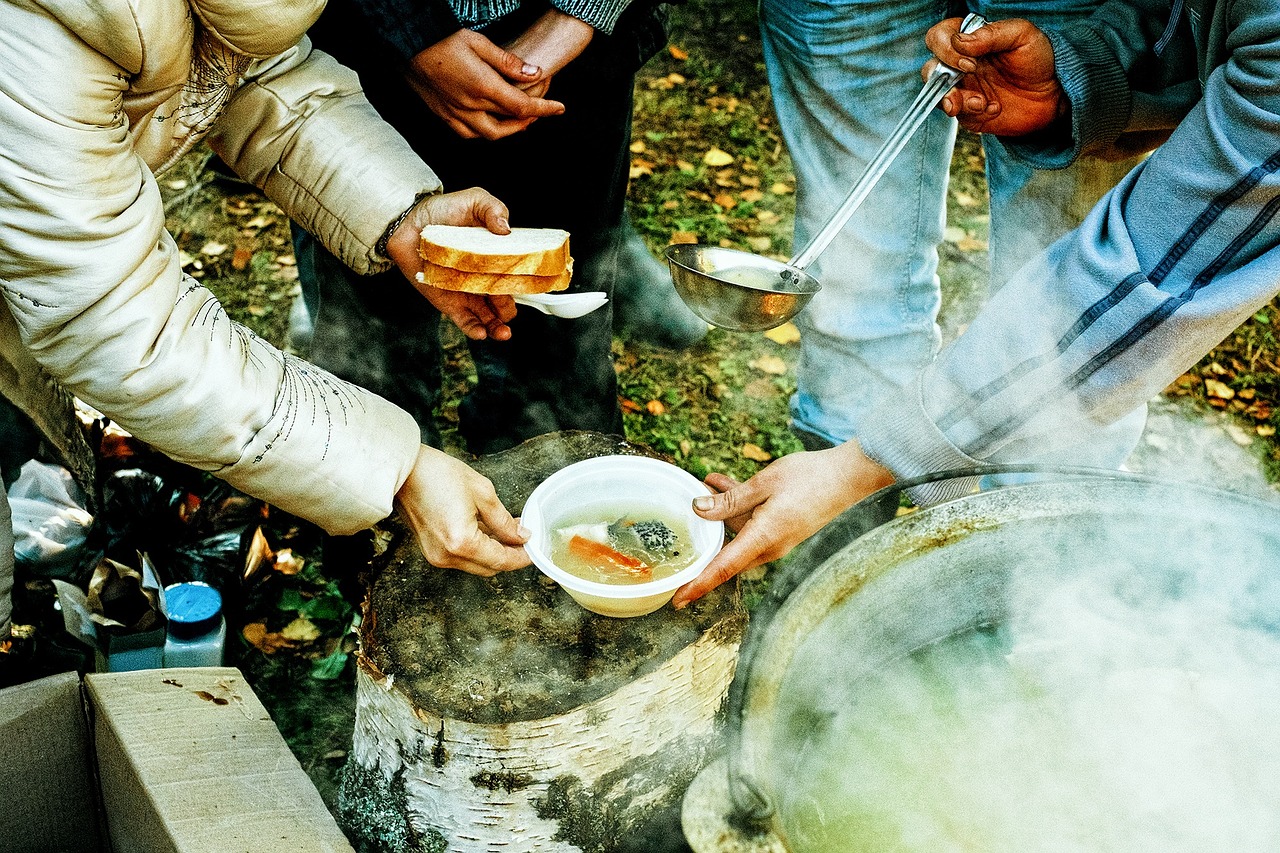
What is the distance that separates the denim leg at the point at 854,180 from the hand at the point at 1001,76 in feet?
1.19

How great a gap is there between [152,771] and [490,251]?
1391mm

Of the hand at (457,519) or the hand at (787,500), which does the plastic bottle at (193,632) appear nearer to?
the hand at (457,519)

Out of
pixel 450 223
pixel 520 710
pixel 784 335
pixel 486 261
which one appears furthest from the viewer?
pixel 784 335

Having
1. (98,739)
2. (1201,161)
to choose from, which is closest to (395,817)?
(98,739)

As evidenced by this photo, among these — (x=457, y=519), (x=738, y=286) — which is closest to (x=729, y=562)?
(x=457, y=519)

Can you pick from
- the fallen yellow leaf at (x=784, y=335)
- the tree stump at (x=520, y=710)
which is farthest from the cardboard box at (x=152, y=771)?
the fallen yellow leaf at (x=784, y=335)

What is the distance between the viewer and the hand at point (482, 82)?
8.00 ft

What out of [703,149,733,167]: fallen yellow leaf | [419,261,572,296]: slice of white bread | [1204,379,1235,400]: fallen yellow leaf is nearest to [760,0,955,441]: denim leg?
[419,261,572,296]: slice of white bread

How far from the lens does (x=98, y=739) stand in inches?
83.0

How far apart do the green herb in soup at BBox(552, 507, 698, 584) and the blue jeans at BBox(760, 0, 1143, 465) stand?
1315 mm

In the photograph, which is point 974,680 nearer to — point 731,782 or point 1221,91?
point 731,782

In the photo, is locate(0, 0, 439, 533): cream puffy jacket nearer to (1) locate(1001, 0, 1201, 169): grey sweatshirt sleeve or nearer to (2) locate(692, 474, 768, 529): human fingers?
(2) locate(692, 474, 768, 529): human fingers

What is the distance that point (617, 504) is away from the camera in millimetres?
2188

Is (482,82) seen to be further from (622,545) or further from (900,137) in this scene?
(622,545)
